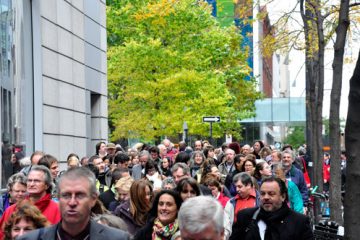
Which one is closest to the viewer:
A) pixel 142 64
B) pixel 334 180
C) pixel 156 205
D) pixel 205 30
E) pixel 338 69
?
pixel 156 205

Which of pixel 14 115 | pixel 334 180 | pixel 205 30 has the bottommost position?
pixel 334 180

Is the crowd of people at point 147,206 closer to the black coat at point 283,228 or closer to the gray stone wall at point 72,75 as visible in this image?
the black coat at point 283,228

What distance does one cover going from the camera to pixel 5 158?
18.4m

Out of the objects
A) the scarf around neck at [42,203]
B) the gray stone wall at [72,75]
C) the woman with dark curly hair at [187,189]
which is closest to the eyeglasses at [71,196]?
the scarf around neck at [42,203]

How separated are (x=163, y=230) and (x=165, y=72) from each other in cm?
3509

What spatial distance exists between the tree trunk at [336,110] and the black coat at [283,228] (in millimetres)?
5508

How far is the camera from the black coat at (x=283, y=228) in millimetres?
9211

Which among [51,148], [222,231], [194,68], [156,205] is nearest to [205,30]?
[194,68]

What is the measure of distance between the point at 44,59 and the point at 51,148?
2067mm

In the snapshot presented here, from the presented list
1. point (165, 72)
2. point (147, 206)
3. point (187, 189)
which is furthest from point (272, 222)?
point (165, 72)

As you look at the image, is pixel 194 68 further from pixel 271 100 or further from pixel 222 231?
pixel 271 100

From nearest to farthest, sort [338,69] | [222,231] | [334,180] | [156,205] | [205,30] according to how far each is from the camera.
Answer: [222,231] < [156,205] < [338,69] < [334,180] < [205,30]

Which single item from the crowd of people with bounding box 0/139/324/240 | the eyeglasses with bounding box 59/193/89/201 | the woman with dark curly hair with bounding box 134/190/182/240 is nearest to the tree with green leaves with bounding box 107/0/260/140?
the crowd of people with bounding box 0/139/324/240

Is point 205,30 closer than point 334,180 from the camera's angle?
No
